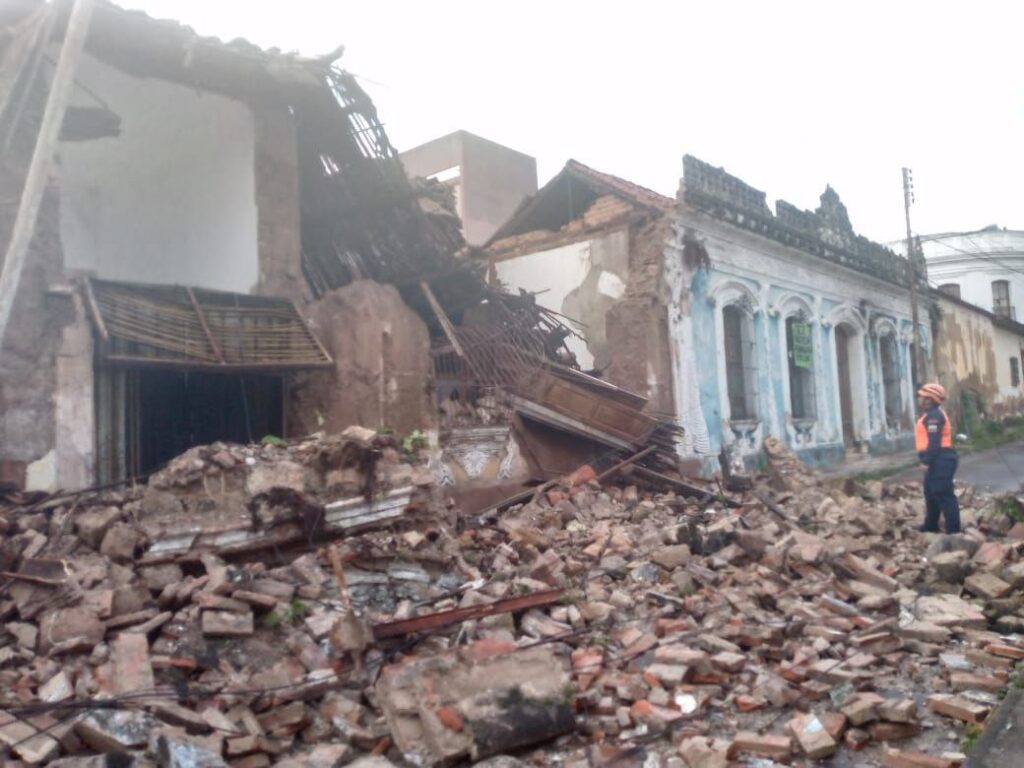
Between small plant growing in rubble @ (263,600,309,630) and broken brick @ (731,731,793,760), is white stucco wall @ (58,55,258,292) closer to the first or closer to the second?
small plant growing in rubble @ (263,600,309,630)

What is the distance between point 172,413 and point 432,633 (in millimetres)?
4281

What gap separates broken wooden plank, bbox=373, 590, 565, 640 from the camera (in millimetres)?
5422

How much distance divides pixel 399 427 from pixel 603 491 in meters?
2.89

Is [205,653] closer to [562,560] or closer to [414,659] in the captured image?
[414,659]

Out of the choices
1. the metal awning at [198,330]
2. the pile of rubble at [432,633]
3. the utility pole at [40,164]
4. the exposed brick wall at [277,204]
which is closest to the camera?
the pile of rubble at [432,633]

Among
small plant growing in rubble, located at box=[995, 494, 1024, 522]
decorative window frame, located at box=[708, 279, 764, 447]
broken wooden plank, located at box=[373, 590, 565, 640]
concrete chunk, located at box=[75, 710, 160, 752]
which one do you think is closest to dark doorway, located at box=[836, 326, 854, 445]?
decorative window frame, located at box=[708, 279, 764, 447]

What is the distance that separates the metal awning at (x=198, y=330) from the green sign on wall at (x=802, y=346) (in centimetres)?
1124

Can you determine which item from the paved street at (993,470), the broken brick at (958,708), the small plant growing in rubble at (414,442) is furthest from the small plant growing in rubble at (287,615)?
the paved street at (993,470)

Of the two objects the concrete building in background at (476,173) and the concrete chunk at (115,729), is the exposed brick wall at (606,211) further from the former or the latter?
the concrete chunk at (115,729)

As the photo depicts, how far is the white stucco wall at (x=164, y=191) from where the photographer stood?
28.9 ft

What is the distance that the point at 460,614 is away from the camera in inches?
223

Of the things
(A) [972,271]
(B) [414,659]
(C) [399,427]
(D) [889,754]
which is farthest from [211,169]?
(A) [972,271]

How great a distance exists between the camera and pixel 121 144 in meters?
9.16

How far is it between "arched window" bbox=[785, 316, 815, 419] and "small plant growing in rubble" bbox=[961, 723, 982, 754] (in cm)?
1266
